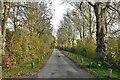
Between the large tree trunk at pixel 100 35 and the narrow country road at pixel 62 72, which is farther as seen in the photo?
the large tree trunk at pixel 100 35

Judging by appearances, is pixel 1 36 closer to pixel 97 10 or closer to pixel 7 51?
pixel 7 51

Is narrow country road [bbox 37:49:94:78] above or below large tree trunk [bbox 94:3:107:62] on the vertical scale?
below

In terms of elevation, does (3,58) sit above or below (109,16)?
below

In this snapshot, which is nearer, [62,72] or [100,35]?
[62,72]

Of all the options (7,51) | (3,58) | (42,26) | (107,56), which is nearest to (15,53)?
(7,51)

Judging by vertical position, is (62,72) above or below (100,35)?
below

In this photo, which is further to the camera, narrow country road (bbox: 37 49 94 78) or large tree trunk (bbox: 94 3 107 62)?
large tree trunk (bbox: 94 3 107 62)

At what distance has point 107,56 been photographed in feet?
90.3

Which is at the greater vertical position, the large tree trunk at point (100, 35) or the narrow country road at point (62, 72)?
the large tree trunk at point (100, 35)

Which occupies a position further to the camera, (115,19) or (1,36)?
(115,19)

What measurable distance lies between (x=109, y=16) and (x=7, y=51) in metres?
23.2

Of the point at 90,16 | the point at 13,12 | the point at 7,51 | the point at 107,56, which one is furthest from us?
the point at 90,16

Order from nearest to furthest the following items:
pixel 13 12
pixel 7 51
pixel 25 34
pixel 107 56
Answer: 1. pixel 7 51
2. pixel 107 56
3. pixel 25 34
4. pixel 13 12

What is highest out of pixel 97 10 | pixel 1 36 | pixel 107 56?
pixel 97 10
